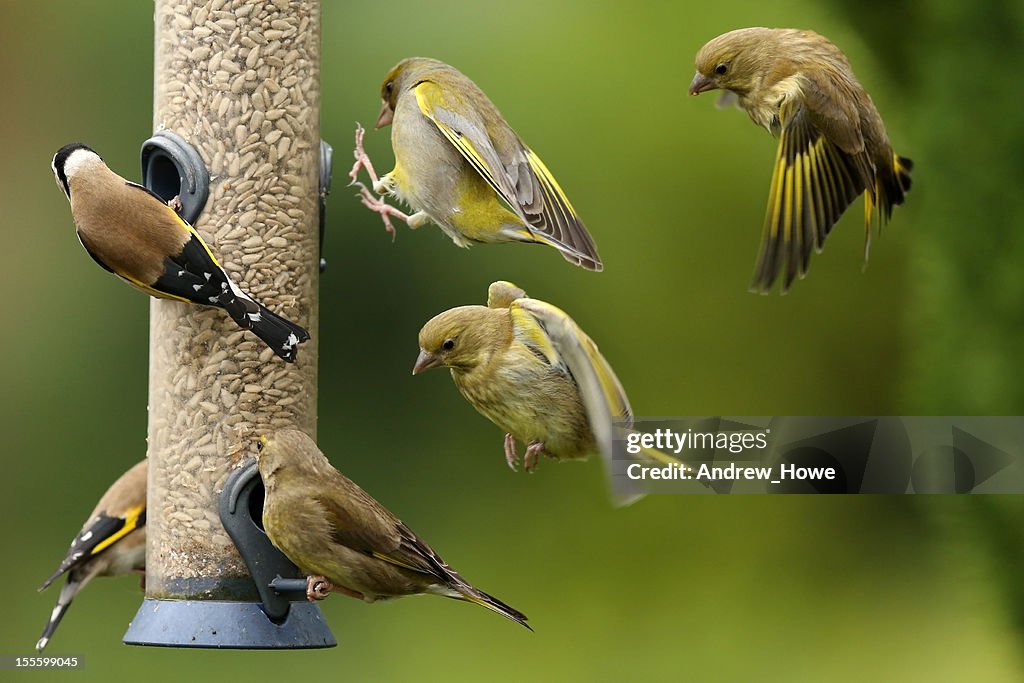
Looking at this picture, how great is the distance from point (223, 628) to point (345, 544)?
0.48 m

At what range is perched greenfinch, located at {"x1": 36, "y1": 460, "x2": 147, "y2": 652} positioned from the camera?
486 centimetres

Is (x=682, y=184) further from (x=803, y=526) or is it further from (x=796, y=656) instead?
(x=796, y=656)

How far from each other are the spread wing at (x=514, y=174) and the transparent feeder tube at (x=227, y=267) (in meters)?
0.46

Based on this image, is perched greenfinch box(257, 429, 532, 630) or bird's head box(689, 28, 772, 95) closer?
perched greenfinch box(257, 429, 532, 630)

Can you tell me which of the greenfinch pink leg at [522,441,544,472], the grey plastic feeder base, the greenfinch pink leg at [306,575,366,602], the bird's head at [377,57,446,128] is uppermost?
the bird's head at [377,57,446,128]

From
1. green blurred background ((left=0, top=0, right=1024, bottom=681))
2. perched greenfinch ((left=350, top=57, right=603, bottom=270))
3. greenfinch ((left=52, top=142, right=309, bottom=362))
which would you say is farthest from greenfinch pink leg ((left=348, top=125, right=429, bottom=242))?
green blurred background ((left=0, top=0, right=1024, bottom=681))

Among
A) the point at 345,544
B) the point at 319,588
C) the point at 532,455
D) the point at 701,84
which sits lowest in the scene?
the point at 319,588

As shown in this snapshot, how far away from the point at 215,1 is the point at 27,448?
13.8 ft

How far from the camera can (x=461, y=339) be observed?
13.7 feet

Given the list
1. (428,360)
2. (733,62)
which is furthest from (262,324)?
(733,62)

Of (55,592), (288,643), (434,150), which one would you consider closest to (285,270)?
(434,150)

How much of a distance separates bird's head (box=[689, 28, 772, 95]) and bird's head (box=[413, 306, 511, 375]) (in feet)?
3.02

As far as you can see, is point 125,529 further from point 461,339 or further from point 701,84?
point 701,84

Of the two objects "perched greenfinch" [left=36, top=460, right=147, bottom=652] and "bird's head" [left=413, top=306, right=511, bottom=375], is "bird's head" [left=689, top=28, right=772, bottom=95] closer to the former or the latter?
"bird's head" [left=413, top=306, right=511, bottom=375]
